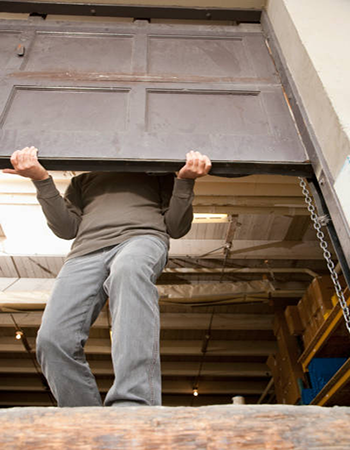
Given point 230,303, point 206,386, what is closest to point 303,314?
point 230,303

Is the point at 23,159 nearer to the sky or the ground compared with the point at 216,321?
nearer to the ground

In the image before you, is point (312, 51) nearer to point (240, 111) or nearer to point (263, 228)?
point (240, 111)

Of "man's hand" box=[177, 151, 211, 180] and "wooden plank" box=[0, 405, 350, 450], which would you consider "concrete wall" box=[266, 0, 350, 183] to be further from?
"wooden plank" box=[0, 405, 350, 450]

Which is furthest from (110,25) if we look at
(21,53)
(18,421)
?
(18,421)

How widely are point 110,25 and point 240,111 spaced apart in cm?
152

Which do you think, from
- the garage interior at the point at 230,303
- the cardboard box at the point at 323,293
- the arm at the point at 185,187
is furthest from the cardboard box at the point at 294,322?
the arm at the point at 185,187

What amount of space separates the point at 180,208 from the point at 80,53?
5.53ft

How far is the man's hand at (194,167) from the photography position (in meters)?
2.10

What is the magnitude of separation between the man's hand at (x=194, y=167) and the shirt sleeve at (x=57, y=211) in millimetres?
694

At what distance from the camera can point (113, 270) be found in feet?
5.70

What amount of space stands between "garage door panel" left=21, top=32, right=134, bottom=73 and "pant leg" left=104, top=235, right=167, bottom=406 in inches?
64.8

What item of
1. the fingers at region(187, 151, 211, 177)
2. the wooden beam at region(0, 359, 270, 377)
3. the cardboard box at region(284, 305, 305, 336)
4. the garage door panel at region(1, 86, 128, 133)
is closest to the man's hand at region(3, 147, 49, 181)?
the garage door panel at region(1, 86, 128, 133)

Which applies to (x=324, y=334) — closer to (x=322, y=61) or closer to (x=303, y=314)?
(x=303, y=314)

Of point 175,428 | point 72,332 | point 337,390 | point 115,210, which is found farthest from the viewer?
point 337,390
